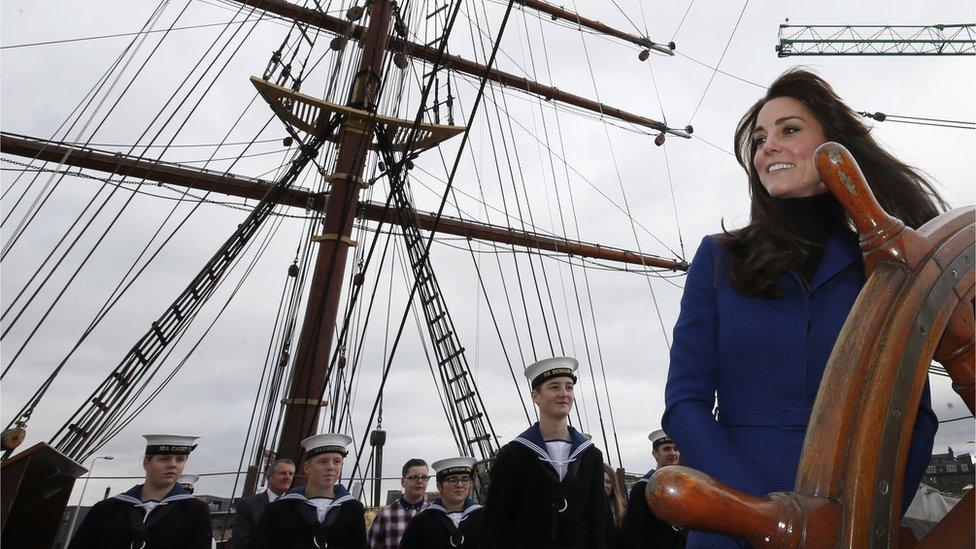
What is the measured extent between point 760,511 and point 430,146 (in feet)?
32.8

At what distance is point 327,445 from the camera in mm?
4938

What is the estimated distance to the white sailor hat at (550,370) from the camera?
3.68 m

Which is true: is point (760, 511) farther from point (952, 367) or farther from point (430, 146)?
point (430, 146)

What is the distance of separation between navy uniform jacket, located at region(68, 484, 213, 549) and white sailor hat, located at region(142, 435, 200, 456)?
225 millimetres

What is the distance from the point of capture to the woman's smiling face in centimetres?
115

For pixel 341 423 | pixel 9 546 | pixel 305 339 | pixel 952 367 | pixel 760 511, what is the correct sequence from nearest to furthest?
pixel 760 511 → pixel 952 367 → pixel 9 546 → pixel 305 339 → pixel 341 423

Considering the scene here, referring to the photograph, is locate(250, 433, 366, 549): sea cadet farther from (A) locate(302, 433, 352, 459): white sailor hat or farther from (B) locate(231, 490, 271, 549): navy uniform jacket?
(B) locate(231, 490, 271, 549): navy uniform jacket

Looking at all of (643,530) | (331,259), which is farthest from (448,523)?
(331,259)

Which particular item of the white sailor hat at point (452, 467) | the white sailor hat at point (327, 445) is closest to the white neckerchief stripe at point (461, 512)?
the white sailor hat at point (452, 467)

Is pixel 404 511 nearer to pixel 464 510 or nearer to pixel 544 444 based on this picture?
pixel 464 510

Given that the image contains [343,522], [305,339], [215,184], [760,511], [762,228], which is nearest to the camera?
[760,511]

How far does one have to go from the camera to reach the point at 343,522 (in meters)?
4.41

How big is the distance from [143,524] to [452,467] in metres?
2.31

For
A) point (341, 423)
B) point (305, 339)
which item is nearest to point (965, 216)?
point (305, 339)
